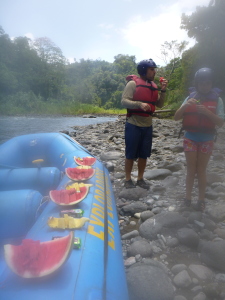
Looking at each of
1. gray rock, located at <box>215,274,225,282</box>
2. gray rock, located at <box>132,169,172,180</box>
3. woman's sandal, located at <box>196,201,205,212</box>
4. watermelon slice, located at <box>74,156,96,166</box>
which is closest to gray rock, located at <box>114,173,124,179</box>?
gray rock, located at <box>132,169,172,180</box>

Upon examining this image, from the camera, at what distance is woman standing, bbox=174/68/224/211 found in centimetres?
246

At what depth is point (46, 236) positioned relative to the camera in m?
1.51

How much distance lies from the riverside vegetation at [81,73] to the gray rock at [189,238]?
13.4m

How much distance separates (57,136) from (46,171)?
1589 mm

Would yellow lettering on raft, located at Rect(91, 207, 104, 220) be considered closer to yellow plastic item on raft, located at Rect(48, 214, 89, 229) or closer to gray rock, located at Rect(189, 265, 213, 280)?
yellow plastic item on raft, located at Rect(48, 214, 89, 229)

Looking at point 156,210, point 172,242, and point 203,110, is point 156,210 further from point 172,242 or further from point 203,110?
point 203,110

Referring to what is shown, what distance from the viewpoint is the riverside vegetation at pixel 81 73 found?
1352 cm

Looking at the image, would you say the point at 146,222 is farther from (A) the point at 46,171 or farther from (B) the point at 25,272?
(B) the point at 25,272

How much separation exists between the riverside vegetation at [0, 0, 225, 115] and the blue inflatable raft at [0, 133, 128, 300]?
43.8 ft

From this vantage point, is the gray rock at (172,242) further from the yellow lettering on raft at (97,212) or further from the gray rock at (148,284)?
the yellow lettering on raft at (97,212)

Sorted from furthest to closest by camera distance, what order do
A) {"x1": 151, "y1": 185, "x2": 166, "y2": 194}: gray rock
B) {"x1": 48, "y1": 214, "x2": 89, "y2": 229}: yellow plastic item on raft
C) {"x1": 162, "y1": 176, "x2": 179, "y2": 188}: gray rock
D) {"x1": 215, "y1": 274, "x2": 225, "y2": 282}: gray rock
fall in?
{"x1": 162, "y1": 176, "x2": 179, "y2": 188}: gray rock
{"x1": 151, "y1": 185, "x2": 166, "y2": 194}: gray rock
{"x1": 215, "y1": 274, "x2": 225, "y2": 282}: gray rock
{"x1": 48, "y1": 214, "x2": 89, "y2": 229}: yellow plastic item on raft

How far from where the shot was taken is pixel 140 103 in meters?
3.08

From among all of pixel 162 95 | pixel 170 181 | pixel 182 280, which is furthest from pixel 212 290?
pixel 162 95

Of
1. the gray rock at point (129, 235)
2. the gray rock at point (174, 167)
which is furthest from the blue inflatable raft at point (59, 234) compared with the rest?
the gray rock at point (174, 167)
